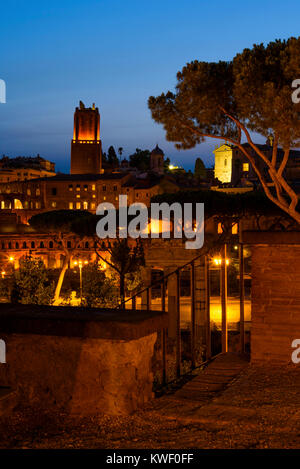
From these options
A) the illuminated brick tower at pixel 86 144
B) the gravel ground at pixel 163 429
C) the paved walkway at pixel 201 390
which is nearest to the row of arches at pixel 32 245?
the paved walkway at pixel 201 390

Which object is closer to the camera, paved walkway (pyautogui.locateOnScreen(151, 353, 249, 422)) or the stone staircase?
the stone staircase

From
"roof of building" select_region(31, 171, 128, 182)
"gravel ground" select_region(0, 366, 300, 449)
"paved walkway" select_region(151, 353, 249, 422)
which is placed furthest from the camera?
"roof of building" select_region(31, 171, 128, 182)

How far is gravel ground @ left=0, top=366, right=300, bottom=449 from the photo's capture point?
287 cm

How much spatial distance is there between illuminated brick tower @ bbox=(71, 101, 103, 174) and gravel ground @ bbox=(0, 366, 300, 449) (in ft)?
238

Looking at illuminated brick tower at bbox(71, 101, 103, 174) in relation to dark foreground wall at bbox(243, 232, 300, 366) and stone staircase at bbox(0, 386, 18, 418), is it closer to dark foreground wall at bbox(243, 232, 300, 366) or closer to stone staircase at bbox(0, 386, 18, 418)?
dark foreground wall at bbox(243, 232, 300, 366)

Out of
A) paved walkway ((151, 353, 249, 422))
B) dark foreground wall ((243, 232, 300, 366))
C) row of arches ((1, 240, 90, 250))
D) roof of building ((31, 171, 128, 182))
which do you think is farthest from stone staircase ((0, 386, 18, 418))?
roof of building ((31, 171, 128, 182))

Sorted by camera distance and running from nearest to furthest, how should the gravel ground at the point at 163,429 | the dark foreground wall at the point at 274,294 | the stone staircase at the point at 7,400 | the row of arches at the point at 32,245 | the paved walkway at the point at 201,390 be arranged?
the gravel ground at the point at 163,429
the stone staircase at the point at 7,400
the paved walkway at the point at 201,390
the dark foreground wall at the point at 274,294
the row of arches at the point at 32,245

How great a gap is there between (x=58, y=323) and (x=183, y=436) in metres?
1.10

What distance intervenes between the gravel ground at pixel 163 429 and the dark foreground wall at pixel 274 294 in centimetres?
142

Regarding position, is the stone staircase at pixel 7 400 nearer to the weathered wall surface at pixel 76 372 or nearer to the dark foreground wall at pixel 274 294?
the weathered wall surface at pixel 76 372

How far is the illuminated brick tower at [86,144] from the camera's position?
75250mm

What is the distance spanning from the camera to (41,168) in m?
83.3

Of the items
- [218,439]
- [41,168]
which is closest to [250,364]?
[218,439]

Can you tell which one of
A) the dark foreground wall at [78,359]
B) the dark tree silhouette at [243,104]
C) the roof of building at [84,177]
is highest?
the roof of building at [84,177]
